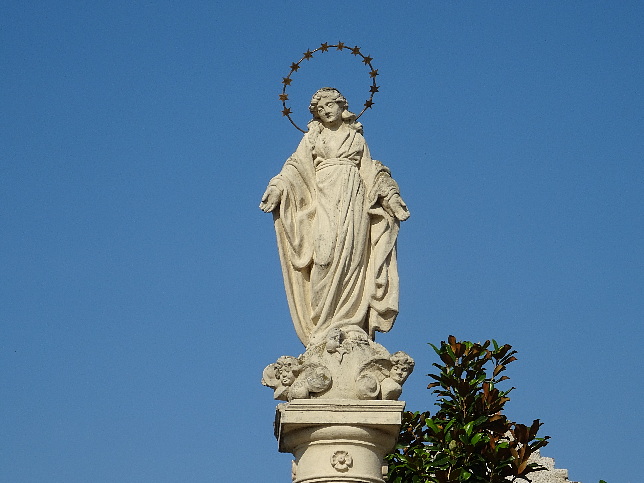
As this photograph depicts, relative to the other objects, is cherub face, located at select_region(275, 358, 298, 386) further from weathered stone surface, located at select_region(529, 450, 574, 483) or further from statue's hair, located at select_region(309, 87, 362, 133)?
weathered stone surface, located at select_region(529, 450, 574, 483)

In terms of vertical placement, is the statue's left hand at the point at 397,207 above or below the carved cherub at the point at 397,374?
above

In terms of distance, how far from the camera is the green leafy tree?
12.4 metres

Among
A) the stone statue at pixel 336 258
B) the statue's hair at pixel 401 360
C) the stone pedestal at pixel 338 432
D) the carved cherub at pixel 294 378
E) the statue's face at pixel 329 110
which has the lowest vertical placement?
the stone pedestal at pixel 338 432

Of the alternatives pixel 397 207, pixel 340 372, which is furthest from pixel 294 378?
pixel 397 207

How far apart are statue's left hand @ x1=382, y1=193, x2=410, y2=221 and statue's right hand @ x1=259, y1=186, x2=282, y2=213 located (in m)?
1.00

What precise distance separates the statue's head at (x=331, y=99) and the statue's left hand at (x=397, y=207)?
967 mm

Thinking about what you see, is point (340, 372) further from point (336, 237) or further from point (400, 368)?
point (336, 237)

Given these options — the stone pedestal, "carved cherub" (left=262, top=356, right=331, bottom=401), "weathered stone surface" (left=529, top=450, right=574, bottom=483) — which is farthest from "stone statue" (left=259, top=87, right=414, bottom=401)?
"weathered stone surface" (left=529, top=450, right=574, bottom=483)

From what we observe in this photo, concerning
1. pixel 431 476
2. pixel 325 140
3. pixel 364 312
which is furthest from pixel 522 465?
pixel 325 140

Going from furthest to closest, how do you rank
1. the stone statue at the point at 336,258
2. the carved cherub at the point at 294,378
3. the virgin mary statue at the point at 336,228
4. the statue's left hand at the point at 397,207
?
the statue's left hand at the point at 397,207 < the virgin mary statue at the point at 336,228 < the stone statue at the point at 336,258 < the carved cherub at the point at 294,378

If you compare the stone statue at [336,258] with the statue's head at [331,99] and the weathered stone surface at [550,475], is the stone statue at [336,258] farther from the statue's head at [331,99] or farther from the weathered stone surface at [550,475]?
the weathered stone surface at [550,475]

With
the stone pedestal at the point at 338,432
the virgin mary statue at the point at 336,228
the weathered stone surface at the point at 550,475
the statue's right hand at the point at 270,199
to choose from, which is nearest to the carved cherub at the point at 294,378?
the stone pedestal at the point at 338,432

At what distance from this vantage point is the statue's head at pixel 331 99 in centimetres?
1117

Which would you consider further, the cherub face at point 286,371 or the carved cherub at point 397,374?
the cherub face at point 286,371
